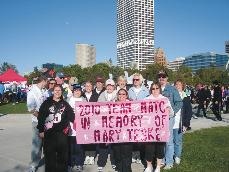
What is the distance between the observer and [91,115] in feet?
28.3

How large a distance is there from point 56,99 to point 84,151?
2.36 metres

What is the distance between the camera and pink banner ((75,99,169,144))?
8.43m

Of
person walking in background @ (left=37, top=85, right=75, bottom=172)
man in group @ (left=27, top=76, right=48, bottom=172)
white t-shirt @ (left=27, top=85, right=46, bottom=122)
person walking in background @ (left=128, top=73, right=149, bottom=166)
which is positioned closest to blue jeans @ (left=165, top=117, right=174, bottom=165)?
person walking in background @ (left=128, top=73, right=149, bottom=166)

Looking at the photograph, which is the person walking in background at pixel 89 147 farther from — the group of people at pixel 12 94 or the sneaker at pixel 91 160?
the group of people at pixel 12 94

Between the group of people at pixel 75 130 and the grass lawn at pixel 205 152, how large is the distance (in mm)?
443

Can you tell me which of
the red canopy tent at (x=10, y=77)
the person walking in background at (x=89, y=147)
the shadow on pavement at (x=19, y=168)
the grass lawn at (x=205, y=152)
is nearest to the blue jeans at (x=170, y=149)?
the grass lawn at (x=205, y=152)

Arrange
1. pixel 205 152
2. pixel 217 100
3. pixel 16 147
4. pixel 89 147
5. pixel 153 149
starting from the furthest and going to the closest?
1. pixel 217 100
2. pixel 16 147
3. pixel 205 152
4. pixel 89 147
5. pixel 153 149

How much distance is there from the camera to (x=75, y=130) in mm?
8727

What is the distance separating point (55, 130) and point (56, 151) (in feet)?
1.45

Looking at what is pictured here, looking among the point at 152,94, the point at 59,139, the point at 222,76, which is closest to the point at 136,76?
the point at 152,94

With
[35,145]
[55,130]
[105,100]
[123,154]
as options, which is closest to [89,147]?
[105,100]

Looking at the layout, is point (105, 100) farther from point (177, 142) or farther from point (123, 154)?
point (177, 142)

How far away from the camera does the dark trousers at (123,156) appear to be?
308 inches

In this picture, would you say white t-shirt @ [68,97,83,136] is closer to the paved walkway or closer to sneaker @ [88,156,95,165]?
the paved walkway
